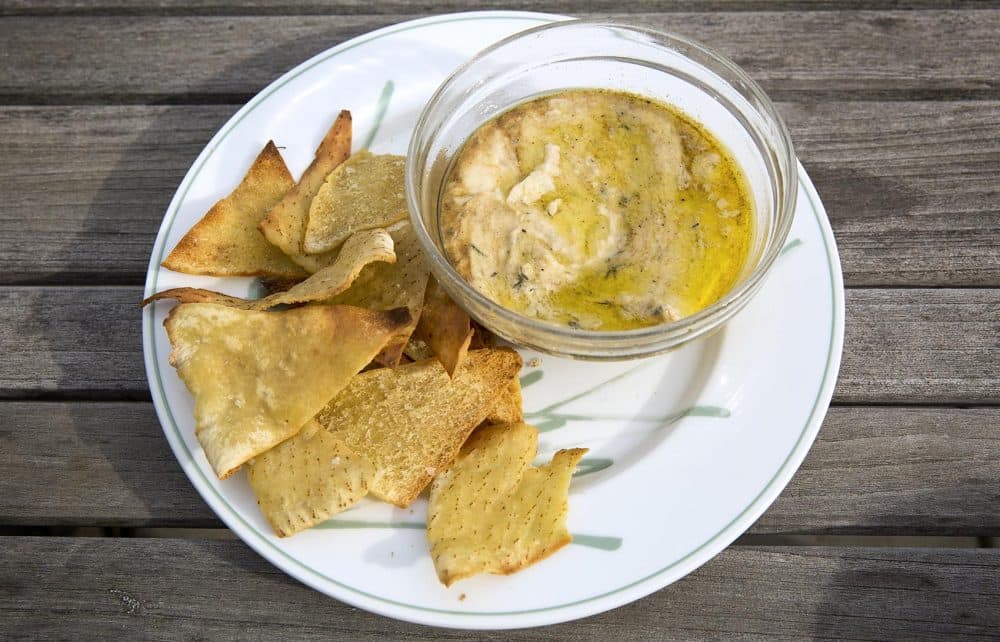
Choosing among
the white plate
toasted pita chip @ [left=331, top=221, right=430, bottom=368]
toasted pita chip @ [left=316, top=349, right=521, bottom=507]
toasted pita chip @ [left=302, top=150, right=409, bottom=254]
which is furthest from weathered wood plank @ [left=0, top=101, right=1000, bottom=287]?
toasted pita chip @ [left=316, top=349, right=521, bottom=507]

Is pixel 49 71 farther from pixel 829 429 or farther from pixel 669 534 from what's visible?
pixel 829 429

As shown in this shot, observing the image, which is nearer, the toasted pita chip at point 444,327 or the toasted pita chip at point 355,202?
the toasted pita chip at point 444,327

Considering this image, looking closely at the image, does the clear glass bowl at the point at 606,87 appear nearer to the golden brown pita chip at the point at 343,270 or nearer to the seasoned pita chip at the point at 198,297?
the golden brown pita chip at the point at 343,270

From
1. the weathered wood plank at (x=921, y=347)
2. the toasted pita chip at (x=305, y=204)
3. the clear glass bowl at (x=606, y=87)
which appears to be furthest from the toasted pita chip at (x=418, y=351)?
the weathered wood plank at (x=921, y=347)

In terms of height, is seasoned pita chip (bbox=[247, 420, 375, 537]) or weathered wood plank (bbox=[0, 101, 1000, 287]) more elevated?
weathered wood plank (bbox=[0, 101, 1000, 287])

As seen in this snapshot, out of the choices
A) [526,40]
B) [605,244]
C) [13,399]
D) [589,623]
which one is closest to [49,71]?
[13,399]

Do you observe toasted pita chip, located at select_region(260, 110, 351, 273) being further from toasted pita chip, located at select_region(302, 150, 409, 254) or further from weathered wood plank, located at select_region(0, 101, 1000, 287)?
weathered wood plank, located at select_region(0, 101, 1000, 287)

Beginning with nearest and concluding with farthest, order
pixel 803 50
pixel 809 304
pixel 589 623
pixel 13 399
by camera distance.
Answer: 1. pixel 589 623
2. pixel 809 304
3. pixel 13 399
4. pixel 803 50
